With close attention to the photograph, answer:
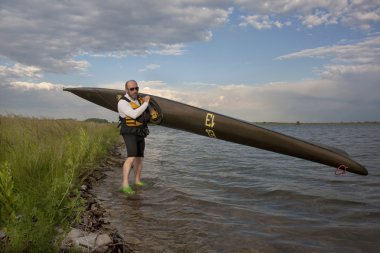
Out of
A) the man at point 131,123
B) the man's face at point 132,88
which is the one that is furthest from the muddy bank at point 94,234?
the man's face at point 132,88

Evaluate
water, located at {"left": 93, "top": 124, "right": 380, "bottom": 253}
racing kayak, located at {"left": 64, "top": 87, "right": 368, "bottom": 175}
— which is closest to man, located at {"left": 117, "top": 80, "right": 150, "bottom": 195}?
water, located at {"left": 93, "top": 124, "right": 380, "bottom": 253}

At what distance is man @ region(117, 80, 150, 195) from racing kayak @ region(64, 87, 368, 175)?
0.91 meters

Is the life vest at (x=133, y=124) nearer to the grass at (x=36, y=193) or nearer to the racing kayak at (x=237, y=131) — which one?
the racing kayak at (x=237, y=131)

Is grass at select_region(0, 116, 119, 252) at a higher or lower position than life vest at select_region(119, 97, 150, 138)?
lower

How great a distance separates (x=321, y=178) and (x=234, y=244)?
566 centimetres

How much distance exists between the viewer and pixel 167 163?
11.9 meters

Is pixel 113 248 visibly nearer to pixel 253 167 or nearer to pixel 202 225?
pixel 202 225

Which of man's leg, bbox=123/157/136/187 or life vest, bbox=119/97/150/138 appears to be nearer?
man's leg, bbox=123/157/136/187

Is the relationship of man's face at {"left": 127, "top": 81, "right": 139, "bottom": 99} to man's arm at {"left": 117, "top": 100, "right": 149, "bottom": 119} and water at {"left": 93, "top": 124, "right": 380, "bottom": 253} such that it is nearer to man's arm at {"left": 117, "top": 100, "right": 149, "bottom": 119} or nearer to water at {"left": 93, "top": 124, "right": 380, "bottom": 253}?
man's arm at {"left": 117, "top": 100, "right": 149, "bottom": 119}

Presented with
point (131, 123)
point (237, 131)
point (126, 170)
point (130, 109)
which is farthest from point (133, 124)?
point (237, 131)

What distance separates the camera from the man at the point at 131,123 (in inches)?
257

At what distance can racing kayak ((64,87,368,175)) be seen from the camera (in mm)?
6688

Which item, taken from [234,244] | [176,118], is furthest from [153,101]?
[234,244]

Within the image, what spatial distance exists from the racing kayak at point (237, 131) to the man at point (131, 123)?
91 cm
